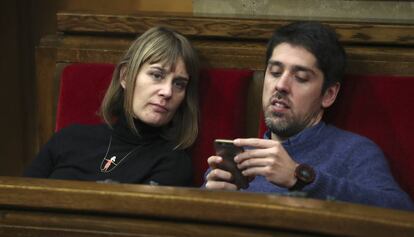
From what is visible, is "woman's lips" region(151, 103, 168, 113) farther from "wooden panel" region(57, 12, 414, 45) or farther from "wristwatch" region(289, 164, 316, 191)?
"wristwatch" region(289, 164, 316, 191)

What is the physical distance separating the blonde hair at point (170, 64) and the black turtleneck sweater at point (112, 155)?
33 millimetres

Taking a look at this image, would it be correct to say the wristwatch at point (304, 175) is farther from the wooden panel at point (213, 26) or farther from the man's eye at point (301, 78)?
the wooden panel at point (213, 26)

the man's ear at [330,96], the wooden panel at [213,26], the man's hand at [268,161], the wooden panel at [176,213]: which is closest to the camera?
the wooden panel at [176,213]

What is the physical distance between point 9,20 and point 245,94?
110 centimetres

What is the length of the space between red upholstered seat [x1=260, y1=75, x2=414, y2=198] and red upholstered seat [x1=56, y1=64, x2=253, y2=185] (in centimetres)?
26

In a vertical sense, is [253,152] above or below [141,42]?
below

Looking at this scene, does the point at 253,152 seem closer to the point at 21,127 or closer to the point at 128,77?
the point at 128,77

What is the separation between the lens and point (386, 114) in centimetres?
180

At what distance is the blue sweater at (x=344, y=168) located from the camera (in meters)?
1.53

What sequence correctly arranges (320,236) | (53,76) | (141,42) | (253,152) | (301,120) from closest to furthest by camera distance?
(320,236)
(253,152)
(301,120)
(141,42)
(53,76)

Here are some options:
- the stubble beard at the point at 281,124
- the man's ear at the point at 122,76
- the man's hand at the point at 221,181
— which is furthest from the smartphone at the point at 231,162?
the man's ear at the point at 122,76

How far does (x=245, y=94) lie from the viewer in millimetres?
1934

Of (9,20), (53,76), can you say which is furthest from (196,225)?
(9,20)

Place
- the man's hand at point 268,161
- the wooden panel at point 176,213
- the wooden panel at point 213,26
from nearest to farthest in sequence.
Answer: the wooden panel at point 176,213 → the man's hand at point 268,161 → the wooden panel at point 213,26
